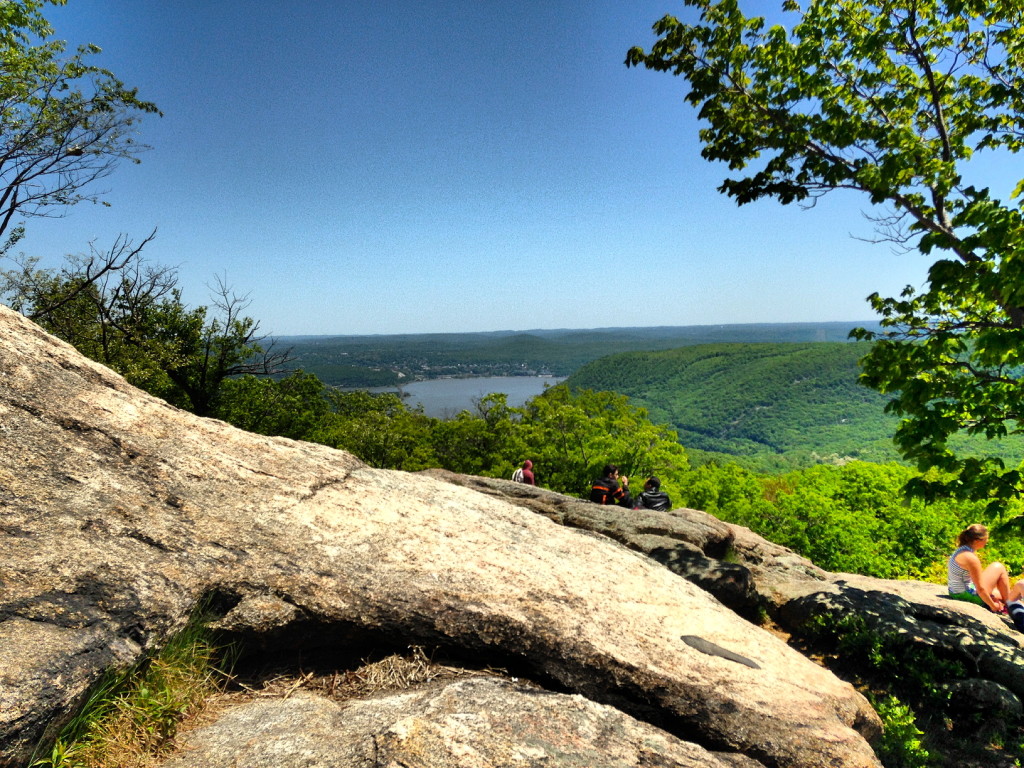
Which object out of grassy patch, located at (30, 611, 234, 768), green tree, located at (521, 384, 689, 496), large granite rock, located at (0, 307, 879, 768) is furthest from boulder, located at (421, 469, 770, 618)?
green tree, located at (521, 384, 689, 496)

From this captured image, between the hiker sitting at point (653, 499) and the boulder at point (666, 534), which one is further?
the hiker sitting at point (653, 499)

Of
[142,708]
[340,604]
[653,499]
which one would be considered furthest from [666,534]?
[142,708]

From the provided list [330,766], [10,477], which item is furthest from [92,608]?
[330,766]

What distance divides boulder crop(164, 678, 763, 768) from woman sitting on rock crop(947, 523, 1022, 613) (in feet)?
26.6

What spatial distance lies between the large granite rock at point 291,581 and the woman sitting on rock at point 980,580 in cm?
567

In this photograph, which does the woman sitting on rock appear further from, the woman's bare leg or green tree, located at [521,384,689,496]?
green tree, located at [521,384,689,496]

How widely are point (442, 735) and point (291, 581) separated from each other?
2163mm

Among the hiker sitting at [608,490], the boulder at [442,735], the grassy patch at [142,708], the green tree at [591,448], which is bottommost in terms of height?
the green tree at [591,448]

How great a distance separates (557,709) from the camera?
4.23 meters

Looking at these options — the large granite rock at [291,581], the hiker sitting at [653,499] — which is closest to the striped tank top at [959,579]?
the large granite rock at [291,581]

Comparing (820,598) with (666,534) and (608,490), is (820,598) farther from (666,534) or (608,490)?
(608,490)

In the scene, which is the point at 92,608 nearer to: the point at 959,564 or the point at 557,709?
the point at 557,709

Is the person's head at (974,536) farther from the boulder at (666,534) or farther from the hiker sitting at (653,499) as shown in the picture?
the hiker sitting at (653,499)

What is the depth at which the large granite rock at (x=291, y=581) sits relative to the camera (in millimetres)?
3814
